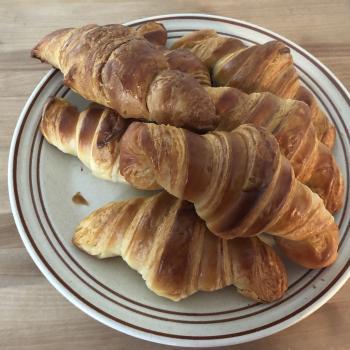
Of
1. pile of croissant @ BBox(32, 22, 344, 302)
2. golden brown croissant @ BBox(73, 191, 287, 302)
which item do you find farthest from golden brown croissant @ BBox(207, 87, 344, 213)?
golden brown croissant @ BBox(73, 191, 287, 302)

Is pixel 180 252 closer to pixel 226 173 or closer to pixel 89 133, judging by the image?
pixel 226 173

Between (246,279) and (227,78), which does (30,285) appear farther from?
(227,78)

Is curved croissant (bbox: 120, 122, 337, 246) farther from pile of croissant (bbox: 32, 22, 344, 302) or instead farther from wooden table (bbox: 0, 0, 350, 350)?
wooden table (bbox: 0, 0, 350, 350)

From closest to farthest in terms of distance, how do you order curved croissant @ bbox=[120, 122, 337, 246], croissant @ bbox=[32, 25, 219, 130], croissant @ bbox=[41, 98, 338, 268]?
curved croissant @ bbox=[120, 122, 337, 246], croissant @ bbox=[32, 25, 219, 130], croissant @ bbox=[41, 98, 338, 268]

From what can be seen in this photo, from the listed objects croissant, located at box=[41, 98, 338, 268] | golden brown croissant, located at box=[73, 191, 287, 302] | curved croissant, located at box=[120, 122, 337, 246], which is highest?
curved croissant, located at box=[120, 122, 337, 246]

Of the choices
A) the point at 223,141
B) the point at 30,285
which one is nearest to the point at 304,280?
the point at 223,141

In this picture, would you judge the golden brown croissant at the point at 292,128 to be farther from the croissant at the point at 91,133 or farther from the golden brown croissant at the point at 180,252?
the golden brown croissant at the point at 180,252
